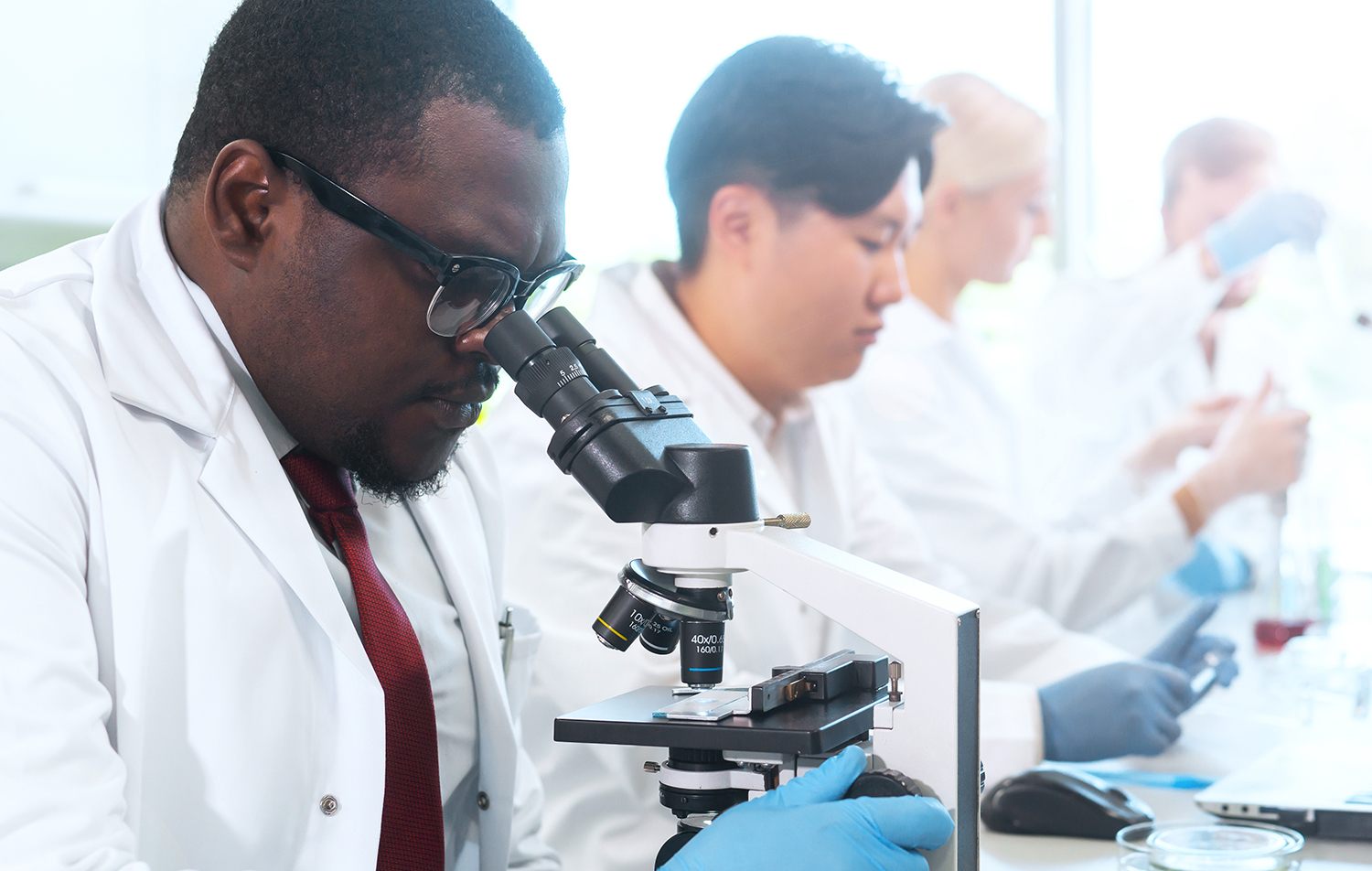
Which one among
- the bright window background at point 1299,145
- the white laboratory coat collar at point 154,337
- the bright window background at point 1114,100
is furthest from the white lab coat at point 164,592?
the bright window background at point 1299,145

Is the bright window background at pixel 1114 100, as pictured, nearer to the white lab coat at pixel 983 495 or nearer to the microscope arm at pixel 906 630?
the white lab coat at pixel 983 495

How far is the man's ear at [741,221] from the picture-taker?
1969mm

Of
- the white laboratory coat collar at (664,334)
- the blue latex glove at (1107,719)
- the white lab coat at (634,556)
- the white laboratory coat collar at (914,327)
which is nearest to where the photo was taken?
the white lab coat at (634,556)

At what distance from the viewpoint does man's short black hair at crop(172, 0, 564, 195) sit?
39.8 inches

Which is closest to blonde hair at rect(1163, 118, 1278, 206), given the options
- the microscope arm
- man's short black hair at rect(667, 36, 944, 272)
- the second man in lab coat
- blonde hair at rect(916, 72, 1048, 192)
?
blonde hair at rect(916, 72, 1048, 192)

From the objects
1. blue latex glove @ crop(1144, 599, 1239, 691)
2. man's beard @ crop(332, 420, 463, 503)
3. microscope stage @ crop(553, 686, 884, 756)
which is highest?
blue latex glove @ crop(1144, 599, 1239, 691)

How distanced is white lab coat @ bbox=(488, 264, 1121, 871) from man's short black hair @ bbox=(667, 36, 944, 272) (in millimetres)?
209

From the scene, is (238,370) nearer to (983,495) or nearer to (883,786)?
(883,786)

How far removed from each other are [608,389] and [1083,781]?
2.87 ft

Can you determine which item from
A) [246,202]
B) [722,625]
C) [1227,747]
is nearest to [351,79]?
[246,202]

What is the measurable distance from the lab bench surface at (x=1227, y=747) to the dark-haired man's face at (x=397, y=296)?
82cm

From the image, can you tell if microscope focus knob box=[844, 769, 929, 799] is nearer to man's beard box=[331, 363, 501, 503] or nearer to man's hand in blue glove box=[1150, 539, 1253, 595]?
man's beard box=[331, 363, 501, 503]

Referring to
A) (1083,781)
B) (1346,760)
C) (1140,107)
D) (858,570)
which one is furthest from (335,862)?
(1140,107)

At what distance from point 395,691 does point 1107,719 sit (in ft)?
3.87
